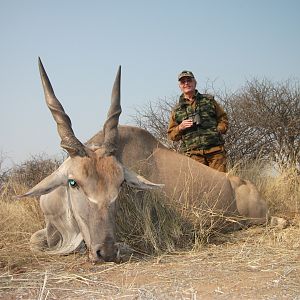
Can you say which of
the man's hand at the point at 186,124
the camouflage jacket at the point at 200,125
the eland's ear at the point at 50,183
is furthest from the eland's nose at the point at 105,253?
the camouflage jacket at the point at 200,125

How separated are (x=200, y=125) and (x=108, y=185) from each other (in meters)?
2.52

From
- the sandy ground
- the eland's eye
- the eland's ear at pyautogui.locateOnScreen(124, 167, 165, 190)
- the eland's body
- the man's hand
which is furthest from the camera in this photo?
the man's hand

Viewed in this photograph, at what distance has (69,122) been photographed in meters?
3.69

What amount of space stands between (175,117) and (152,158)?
1.26 m

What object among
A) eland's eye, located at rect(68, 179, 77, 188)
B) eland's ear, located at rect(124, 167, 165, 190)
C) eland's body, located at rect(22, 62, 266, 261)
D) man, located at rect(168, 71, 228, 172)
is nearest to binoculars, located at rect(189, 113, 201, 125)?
man, located at rect(168, 71, 228, 172)

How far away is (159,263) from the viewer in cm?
316

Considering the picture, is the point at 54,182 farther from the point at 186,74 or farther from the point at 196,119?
the point at 186,74

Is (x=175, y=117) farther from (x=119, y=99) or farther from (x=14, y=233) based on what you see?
(x=14, y=233)

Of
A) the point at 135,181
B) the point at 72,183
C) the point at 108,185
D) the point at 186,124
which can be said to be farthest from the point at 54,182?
the point at 186,124

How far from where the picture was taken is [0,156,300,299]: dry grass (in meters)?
2.43

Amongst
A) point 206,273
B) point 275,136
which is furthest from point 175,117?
point 275,136

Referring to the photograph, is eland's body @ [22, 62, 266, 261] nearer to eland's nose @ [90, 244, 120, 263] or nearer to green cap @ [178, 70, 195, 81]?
eland's nose @ [90, 244, 120, 263]

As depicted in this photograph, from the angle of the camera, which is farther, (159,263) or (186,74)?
(186,74)

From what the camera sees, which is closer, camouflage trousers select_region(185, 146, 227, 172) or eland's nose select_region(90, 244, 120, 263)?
eland's nose select_region(90, 244, 120, 263)
